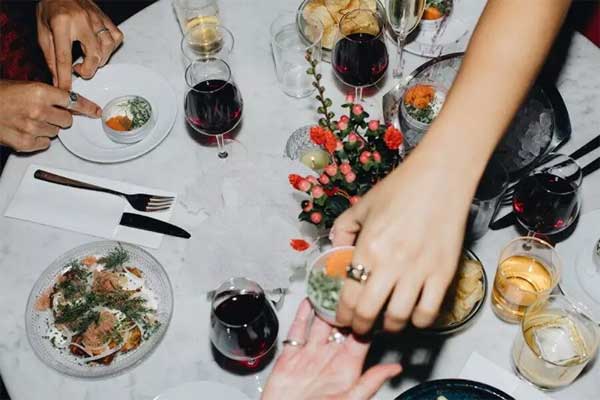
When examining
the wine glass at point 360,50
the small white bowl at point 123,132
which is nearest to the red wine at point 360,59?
the wine glass at point 360,50

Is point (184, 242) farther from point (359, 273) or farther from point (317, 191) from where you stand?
point (359, 273)

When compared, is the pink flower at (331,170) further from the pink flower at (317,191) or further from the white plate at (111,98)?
the white plate at (111,98)

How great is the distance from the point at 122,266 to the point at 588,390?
96 centimetres

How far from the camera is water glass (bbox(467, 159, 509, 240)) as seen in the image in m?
1.34

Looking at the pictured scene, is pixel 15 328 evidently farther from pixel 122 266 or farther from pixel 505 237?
pixel 505 237

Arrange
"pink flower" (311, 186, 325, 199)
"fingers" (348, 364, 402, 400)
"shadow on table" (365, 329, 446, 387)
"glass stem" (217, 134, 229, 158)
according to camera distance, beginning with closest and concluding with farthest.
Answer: "fingers" (348, 364, 402, 400), "pink flower" (311, 186, 325, 199), "shadow on table" (365, 329, 446, 387), "glass stem" (217, 134, 229, 158)

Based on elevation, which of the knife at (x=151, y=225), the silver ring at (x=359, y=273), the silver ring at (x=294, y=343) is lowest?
the knife at (x=151, y=225)

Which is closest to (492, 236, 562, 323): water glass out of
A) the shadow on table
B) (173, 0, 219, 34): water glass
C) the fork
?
the shadow on table

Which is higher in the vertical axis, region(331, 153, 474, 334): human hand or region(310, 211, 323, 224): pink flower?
region(331, 153, 474, 334): human hand

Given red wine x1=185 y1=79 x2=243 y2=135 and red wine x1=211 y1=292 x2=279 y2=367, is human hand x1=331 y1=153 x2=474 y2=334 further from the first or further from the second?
red wine x1=185 y1=79 x2=243 y2=135

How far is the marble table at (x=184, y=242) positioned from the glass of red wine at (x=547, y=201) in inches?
3.3

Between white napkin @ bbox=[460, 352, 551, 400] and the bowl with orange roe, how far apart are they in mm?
325

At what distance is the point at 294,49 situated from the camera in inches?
68.7

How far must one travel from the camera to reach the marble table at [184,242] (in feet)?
4.42
